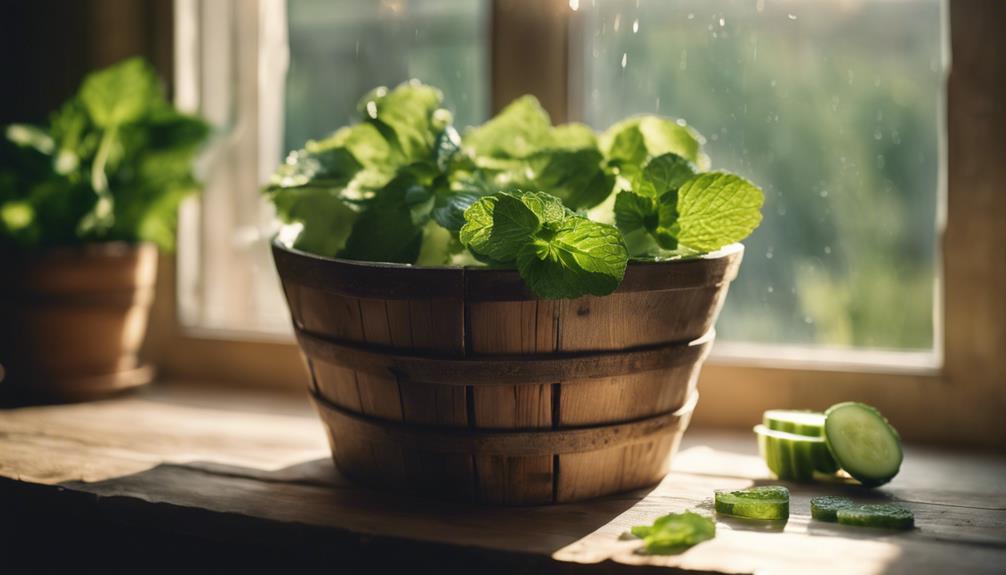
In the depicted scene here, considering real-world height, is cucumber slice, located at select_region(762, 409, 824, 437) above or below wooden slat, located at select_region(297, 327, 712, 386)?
below

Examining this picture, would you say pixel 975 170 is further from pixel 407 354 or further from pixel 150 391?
pixel 150 391

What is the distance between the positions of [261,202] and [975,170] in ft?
3.68

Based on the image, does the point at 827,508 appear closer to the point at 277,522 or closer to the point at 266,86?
the point at 277,522

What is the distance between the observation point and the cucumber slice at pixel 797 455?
1119 mm

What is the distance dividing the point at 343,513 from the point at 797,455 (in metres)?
0.51

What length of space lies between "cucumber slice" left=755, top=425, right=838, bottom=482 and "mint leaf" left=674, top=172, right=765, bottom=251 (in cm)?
27

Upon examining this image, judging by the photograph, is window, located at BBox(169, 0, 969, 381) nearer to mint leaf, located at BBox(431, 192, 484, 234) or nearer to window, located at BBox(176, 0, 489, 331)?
window, located at BBox(176, 0, 489, 331)

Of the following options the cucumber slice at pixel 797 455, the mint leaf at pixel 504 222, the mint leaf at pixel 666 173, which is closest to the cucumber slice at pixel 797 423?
the cucumber slice at pixel 797 455

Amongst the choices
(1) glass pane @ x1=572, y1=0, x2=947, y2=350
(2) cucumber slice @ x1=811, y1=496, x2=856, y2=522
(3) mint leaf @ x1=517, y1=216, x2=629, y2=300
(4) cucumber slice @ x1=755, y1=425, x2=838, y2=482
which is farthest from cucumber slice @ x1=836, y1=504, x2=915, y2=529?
(1) glass pane @ x1=572, y1=0, x2=947, y2=350

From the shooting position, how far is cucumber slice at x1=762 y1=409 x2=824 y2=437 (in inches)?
44.8

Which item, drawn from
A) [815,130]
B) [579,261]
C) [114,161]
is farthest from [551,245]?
[114,161]

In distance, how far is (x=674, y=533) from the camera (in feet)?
2.96

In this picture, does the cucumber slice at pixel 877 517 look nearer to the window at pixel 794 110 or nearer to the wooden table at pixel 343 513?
the wooden table at pixel 343 513

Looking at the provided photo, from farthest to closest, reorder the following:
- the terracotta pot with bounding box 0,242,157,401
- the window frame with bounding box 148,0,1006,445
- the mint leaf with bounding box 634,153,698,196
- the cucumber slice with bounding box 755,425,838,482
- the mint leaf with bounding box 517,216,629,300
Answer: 1. the terracotta pot with bounding box 0,242,157,401
2. the window frame with bounding box 148,0,1006,445
3. the cucumber slice with bounding box 755,425,838,482
4. the mint leaf with bounding box 634,153,698,196
5. the mint leaf with bounding box 517,216,629,300
